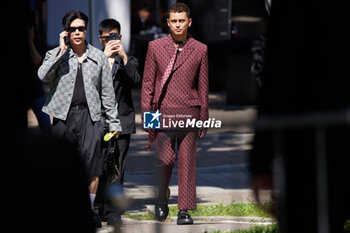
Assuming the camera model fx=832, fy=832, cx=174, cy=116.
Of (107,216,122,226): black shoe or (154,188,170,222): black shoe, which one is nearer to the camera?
(107,216,122,226): black shoe

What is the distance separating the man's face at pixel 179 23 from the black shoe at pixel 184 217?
2945 mm

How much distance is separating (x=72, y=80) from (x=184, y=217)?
103 inches

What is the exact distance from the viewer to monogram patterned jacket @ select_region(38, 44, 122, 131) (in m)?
6.39

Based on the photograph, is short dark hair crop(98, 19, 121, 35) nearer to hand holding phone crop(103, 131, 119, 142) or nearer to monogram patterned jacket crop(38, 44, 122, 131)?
monogram patterned jacket crop(38, 44, 122, 131)

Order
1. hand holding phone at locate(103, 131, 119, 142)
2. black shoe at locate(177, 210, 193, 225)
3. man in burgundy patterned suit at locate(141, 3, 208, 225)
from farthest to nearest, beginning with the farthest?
man in burgundy patterned suit at locate(141, 3, 208, 225) → hand holding phone at locate(103, 131, 119, 142) → black shoe at locate(177, 210, 193, 225)

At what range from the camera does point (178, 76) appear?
682 centimetres

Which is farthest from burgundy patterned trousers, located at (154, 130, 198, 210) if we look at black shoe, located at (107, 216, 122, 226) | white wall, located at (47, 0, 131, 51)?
white wall, located at (47, 0, 131, 51)

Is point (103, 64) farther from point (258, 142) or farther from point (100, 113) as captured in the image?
point (258, 142)

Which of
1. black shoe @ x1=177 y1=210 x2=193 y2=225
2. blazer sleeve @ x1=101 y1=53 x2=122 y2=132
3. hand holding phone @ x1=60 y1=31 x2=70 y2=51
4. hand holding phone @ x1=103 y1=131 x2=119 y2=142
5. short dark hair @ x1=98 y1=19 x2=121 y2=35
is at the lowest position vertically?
hand holding phone @ x1=103 y1=131 x2=119 y2=142

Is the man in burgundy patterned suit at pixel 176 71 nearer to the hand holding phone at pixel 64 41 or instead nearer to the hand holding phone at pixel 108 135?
the hand holding phone at pixel 108 135

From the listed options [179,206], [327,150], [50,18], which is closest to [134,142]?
[50,18]

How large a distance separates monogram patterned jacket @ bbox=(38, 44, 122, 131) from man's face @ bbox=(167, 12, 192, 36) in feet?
2.29

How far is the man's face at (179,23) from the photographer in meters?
6.95

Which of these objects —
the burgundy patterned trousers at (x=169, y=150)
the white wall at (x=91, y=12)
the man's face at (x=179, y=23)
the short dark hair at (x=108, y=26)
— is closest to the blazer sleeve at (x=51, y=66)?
the short dark hair at (x=108, y=26)
